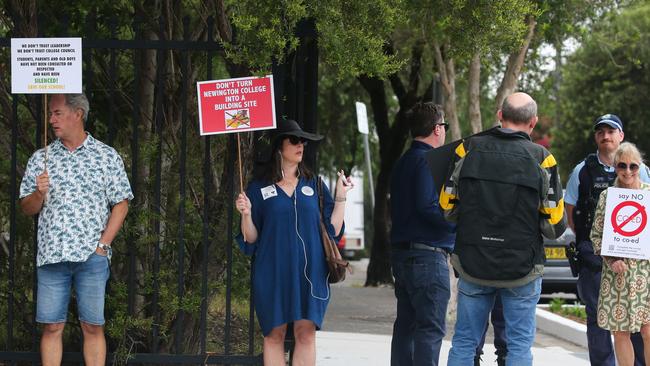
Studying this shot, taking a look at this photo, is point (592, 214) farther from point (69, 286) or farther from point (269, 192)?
point (69, 286)

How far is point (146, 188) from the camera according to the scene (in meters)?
7.55

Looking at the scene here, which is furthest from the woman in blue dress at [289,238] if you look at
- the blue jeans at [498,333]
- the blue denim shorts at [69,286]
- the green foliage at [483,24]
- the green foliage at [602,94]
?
the green foliage at [602,94]

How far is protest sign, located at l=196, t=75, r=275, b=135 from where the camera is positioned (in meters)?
7.01

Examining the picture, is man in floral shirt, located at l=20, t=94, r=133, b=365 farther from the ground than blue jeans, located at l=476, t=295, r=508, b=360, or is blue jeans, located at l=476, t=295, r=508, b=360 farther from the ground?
man in floral shirt, located at l=20, t=94, r=133, b=365

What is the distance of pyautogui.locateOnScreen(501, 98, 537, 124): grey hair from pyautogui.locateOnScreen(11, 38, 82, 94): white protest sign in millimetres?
2543

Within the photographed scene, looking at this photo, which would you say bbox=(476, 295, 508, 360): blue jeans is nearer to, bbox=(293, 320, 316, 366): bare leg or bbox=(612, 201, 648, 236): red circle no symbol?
bbox=(612, 201, 648, 236): red circle no symbol

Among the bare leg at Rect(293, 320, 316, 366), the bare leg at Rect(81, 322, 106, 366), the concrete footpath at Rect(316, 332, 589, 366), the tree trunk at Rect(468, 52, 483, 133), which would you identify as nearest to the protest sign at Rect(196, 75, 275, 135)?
the bare leg at Rect(293, 320, 316, 366)

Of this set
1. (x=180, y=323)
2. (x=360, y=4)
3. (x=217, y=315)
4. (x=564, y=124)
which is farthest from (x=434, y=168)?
(x=564, y=124)

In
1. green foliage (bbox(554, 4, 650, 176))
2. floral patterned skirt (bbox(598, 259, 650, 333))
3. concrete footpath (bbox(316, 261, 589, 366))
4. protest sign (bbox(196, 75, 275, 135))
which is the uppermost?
green foliage (bbox(554, 4, 650, 176))

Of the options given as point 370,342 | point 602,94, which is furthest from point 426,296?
point 602,94

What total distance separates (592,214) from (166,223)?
2.81m

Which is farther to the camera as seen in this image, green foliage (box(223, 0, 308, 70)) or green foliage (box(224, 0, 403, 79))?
green foliage (box(224, 0, 403, 79))

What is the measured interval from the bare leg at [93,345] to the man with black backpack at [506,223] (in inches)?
83.4

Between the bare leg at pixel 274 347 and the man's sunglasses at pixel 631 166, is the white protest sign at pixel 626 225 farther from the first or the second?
the bare leg at pixel 274 347
